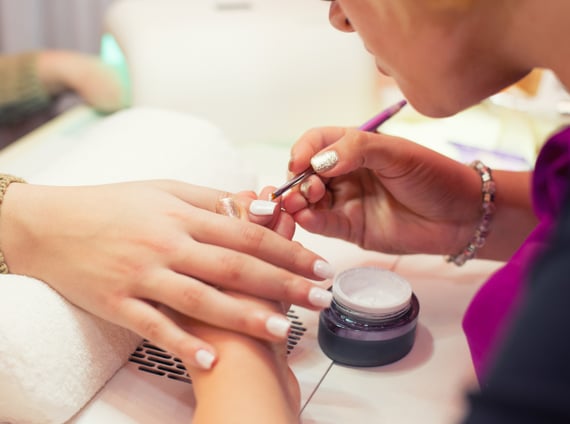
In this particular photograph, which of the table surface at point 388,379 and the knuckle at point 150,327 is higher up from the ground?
the knuckle at point 150,327

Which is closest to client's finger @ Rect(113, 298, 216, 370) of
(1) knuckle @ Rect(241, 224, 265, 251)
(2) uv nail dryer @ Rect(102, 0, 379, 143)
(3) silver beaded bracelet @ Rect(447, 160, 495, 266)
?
(1) knuckle @ Rect(241, 224, 265, 251)

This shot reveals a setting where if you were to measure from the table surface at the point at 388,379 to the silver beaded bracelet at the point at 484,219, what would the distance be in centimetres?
3

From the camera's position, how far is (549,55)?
49cm

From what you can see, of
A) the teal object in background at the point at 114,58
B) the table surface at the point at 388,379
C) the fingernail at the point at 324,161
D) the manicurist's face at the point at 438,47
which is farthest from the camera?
the teal object in background at the point at 114,58

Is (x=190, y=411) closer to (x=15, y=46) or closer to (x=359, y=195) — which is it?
(x=359, y=195)

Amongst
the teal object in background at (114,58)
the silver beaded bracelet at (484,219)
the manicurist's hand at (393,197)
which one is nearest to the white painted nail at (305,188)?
the manicurist's hand at (393,197)

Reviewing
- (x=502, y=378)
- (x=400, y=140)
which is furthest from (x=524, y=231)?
(x=502, y=378)

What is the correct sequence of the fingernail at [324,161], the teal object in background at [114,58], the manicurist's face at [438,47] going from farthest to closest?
the teal object in background at [114,58] < the fingernail at [324,161] < the manicurist's face at [438,47]

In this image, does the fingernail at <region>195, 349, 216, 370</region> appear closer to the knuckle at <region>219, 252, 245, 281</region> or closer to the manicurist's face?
the knuckle at <region>219, 252, 245, 281</region>

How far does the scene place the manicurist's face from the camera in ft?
1.59

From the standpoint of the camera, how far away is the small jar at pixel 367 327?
641mm

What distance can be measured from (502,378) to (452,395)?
1.19 feet

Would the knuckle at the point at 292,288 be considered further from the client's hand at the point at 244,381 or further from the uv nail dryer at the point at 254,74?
the uv nail dryer at the point at 254,74

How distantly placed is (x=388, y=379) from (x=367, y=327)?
0.18 ft
